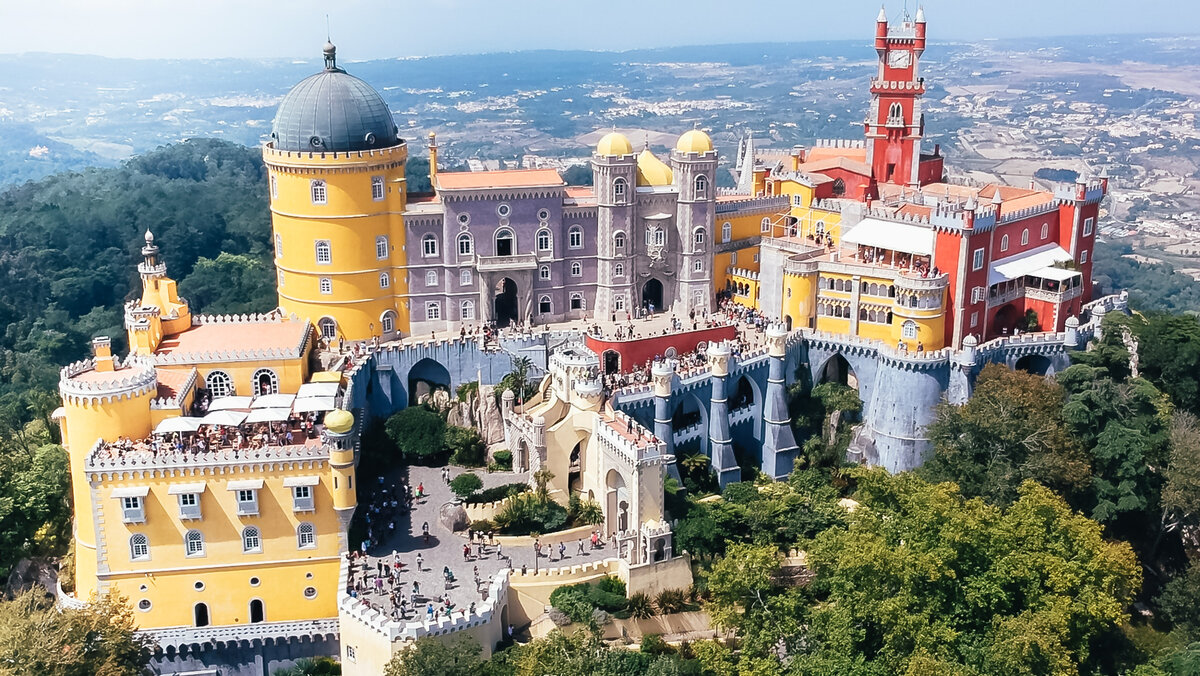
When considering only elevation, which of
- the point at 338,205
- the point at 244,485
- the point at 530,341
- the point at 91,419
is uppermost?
the point at 338,205

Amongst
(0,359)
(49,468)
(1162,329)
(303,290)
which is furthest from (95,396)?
(1162,329)

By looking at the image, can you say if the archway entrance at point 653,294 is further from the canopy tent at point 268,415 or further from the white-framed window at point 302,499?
the white-framed window at point 302,499

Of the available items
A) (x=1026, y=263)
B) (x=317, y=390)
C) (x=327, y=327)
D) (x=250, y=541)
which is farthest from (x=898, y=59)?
(x=250, y=541)

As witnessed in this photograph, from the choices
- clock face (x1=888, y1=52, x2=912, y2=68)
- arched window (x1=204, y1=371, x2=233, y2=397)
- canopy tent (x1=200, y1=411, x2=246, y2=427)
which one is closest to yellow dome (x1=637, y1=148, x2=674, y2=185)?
clock face (x1=888, y1=52, x2=912, y2=68)

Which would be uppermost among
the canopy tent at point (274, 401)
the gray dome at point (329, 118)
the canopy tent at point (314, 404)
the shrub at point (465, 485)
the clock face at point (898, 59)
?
the clock face at point (898, 59)

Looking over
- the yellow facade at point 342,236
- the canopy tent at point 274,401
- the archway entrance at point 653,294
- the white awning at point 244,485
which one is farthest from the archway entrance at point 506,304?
the white awning at point 244,485

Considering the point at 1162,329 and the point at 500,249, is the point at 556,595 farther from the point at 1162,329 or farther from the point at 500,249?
the point at 1162,329

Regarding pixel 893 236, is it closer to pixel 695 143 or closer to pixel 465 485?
pixel 695 143
